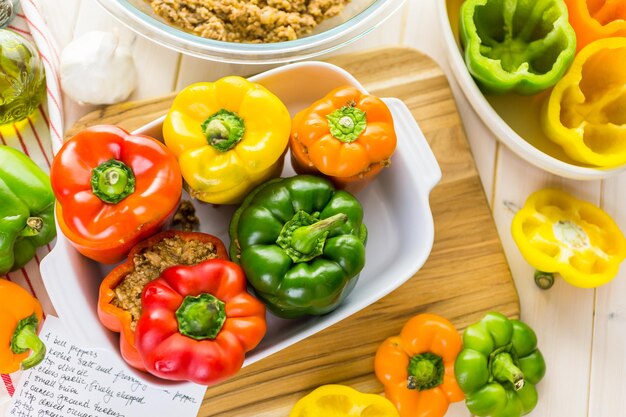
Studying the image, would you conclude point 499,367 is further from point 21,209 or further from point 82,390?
point 21,209

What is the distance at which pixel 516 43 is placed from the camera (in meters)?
1.67

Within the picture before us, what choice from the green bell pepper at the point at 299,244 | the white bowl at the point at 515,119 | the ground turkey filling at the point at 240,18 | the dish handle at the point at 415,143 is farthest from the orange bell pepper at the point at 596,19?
the green bell pepper at the point at 299,244

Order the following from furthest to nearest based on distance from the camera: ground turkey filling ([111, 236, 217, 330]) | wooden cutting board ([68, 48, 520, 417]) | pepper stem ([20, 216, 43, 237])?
wooden cutting board ([68, 48, 520, 417]), pepper stem ([20, 216, 43, 237]), ground turkey filling ([111, 236, 217, 330])

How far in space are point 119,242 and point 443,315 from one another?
719mm

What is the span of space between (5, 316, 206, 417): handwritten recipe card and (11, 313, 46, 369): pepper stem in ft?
0.33

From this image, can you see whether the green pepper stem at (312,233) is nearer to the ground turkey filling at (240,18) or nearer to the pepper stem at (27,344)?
the ground turkey filling at (240,18)

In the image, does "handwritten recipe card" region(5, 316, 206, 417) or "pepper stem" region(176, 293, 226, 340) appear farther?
"handwritten recipe card" region(5, 316, 206, 417)

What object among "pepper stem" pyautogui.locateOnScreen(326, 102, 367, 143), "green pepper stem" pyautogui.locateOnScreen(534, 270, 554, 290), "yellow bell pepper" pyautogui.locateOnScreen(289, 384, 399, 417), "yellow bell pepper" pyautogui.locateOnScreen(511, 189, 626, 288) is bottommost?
"yellow bell pepper" pyautogui.locateOnScreen(289, 384, 399, 417)

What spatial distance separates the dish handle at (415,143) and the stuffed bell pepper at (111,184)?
47cm

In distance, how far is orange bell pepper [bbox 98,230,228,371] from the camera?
4.30ft

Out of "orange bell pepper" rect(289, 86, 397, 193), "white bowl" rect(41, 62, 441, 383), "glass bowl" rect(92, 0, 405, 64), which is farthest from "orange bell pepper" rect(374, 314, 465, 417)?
"glass bowl" rect(92, 0, 405, 64)

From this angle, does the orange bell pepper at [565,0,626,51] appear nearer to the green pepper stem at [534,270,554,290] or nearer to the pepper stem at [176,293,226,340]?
the green pepper stem at [534,270,554,290]

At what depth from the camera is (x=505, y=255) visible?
1648mm

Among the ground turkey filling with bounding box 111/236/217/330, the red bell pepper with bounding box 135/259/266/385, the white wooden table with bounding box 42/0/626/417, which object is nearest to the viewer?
the red bell pepper with bounding box 135/259/266/385
